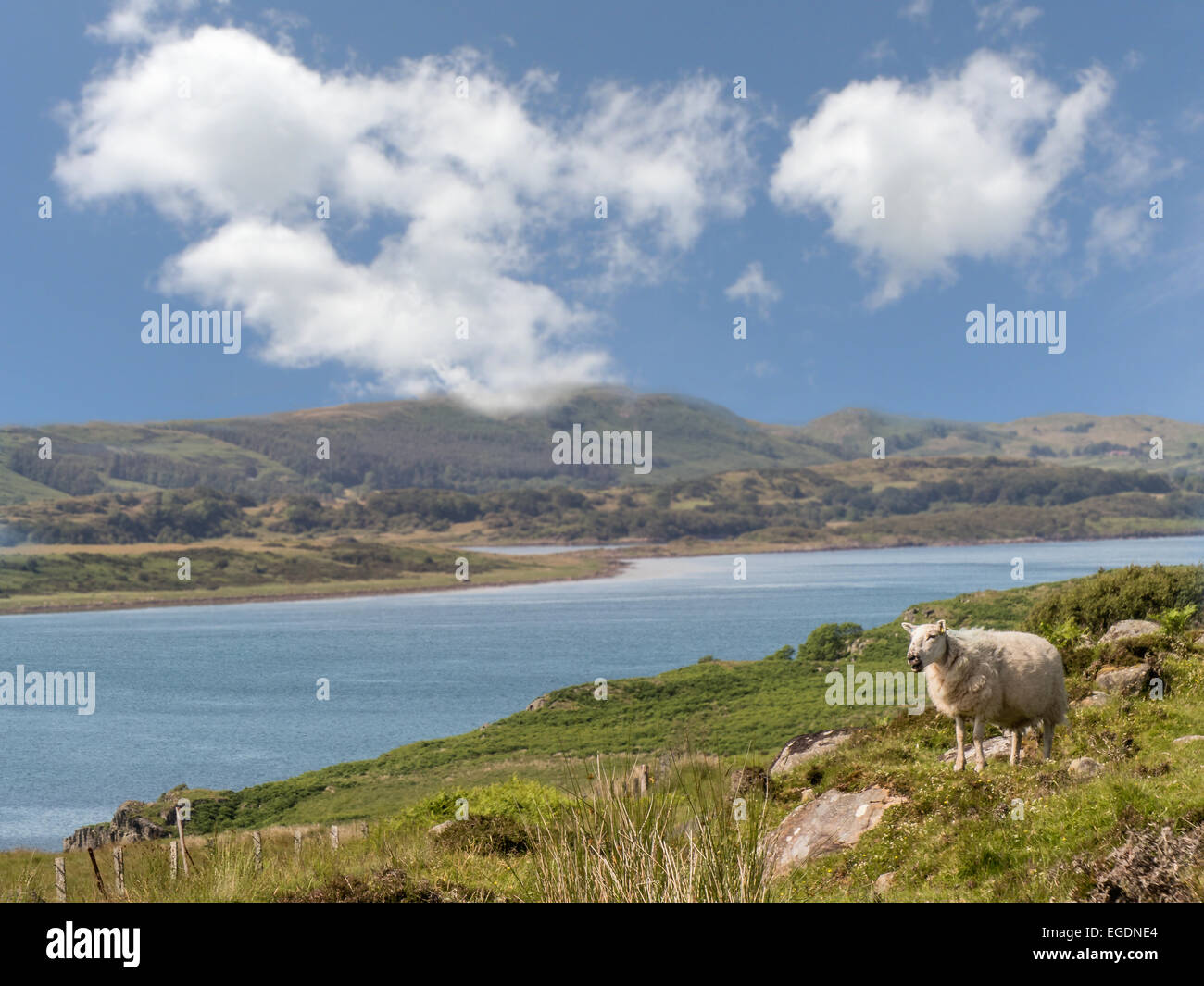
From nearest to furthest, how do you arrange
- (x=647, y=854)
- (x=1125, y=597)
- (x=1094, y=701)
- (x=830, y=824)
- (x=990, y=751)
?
(x=647, y=854) → (x=830, y=824) → (x=990, y=751) → (x=1094, y=701) → (x=1125, y=597)

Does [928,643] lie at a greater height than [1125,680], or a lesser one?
greater

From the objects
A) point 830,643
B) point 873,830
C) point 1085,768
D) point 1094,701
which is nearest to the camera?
point 873,830

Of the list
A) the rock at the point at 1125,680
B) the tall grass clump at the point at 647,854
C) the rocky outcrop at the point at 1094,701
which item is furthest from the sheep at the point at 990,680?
the tall grass clump at the point at 647,854

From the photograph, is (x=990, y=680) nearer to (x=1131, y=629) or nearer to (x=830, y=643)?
(x=1131, y=629)

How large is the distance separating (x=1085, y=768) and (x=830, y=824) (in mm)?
3340

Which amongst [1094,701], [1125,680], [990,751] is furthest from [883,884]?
[1125,680]

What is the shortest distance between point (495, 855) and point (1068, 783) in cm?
941

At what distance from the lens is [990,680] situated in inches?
523

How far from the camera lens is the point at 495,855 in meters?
16.3

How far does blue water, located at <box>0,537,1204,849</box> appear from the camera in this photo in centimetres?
6334

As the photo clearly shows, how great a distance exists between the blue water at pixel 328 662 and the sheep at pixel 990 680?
4688 centimetres

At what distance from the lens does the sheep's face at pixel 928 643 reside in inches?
Answer: 502

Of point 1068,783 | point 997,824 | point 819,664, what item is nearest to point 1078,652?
point 1068,783

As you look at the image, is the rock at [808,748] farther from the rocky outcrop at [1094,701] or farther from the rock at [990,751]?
the rocky outcrop at [1094,701]
